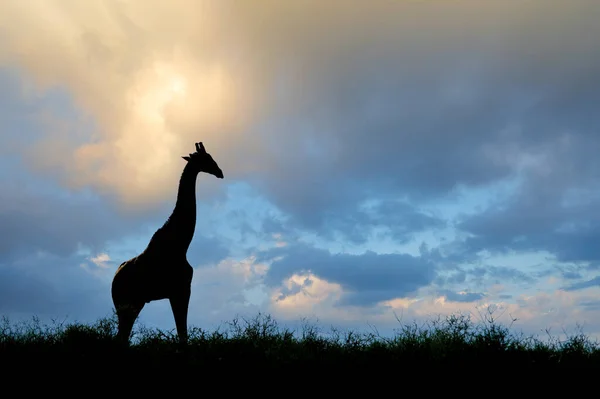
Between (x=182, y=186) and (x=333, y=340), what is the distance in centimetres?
465

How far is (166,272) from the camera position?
10.9m

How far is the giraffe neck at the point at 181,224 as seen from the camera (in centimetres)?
1116

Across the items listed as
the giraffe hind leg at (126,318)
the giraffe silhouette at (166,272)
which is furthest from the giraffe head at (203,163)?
the giraffe hind leg at (126,318)

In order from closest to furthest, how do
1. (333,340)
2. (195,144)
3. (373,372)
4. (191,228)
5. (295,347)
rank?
(373,372)
(295,347)
(333,340)
(191,228)
(195,144)

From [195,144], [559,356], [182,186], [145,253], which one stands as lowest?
[559,356]

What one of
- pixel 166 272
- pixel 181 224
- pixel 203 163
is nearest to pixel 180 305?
pixel 166 272

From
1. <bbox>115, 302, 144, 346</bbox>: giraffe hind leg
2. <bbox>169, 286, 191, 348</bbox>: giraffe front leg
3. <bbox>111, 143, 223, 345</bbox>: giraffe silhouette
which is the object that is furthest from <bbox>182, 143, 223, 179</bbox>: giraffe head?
<bbox>115, 302, 144, 346</bbox>: giraffe hind leg

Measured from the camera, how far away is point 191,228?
11.3 meters

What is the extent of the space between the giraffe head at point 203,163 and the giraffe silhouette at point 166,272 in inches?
5.0

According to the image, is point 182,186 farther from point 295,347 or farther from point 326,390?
point 326,390

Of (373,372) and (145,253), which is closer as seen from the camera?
(373,372)

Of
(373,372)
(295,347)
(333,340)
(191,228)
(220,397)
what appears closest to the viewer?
(220,397)

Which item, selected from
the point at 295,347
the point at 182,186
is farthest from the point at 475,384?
the point at 182,186

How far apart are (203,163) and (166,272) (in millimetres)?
2537
